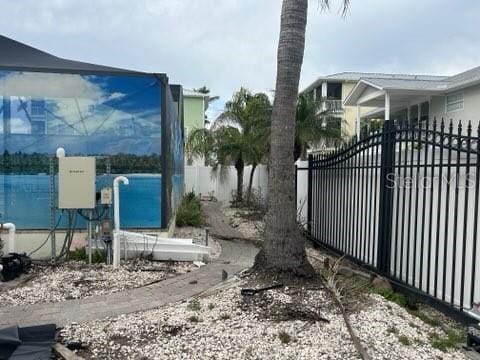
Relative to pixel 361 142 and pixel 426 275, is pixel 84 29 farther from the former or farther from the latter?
→ pixel 426 275

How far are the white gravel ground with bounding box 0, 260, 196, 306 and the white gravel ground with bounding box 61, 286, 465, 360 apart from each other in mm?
1238

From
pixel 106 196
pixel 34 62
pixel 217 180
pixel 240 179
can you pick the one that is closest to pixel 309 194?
pixel 106 196

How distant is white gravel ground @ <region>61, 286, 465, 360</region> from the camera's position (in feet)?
11.4

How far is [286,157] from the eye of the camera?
4.96m

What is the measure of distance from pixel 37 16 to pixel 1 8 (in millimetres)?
789

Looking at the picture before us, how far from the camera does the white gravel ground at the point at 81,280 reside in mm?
5184

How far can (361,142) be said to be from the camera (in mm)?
6273

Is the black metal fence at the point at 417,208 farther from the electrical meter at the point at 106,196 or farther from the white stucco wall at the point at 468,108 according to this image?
the white stucco wall at the point at 468,108

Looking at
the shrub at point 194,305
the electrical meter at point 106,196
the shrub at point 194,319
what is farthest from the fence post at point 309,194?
the shrub at point 194,319

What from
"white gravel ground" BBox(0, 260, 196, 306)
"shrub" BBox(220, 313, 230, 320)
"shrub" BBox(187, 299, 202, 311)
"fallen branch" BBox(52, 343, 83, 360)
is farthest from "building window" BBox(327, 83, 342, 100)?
"fallen branch" BBox(52, 343, 83, 360)

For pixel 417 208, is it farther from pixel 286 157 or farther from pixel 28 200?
pixel 28 200

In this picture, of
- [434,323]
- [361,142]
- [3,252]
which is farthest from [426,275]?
[3,252]

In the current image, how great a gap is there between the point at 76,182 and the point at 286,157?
11.7 ft

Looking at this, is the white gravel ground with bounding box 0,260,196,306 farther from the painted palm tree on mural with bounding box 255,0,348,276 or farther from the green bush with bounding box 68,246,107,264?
the painted palm tree on mural with bounding box 255,0,348,276
